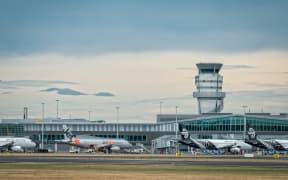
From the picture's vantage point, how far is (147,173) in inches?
3403

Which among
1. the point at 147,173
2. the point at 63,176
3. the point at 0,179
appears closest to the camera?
the point at 0,179

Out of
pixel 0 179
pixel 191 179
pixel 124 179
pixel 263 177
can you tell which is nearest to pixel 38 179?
pixel 0 179

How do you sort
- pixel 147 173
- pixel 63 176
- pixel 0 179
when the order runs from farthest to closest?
pixel 147 173 < pixel 63 176 < pixel 0 179

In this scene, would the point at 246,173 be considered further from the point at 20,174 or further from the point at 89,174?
the point at 20,174

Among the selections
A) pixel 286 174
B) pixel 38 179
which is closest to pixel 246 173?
pixel 286 174

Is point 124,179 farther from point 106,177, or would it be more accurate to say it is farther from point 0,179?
point 0,179

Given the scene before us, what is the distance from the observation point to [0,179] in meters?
74.1

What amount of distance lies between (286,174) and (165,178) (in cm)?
1656

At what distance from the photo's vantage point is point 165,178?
7775 centimetres

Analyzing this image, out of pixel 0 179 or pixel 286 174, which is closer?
pixel 0 179

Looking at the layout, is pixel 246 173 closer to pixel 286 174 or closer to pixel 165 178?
pixel 286 174

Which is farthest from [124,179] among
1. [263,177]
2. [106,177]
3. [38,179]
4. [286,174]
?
[286,174]

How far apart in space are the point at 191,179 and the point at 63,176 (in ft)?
45.0

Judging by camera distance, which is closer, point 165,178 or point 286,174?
point 165,178
